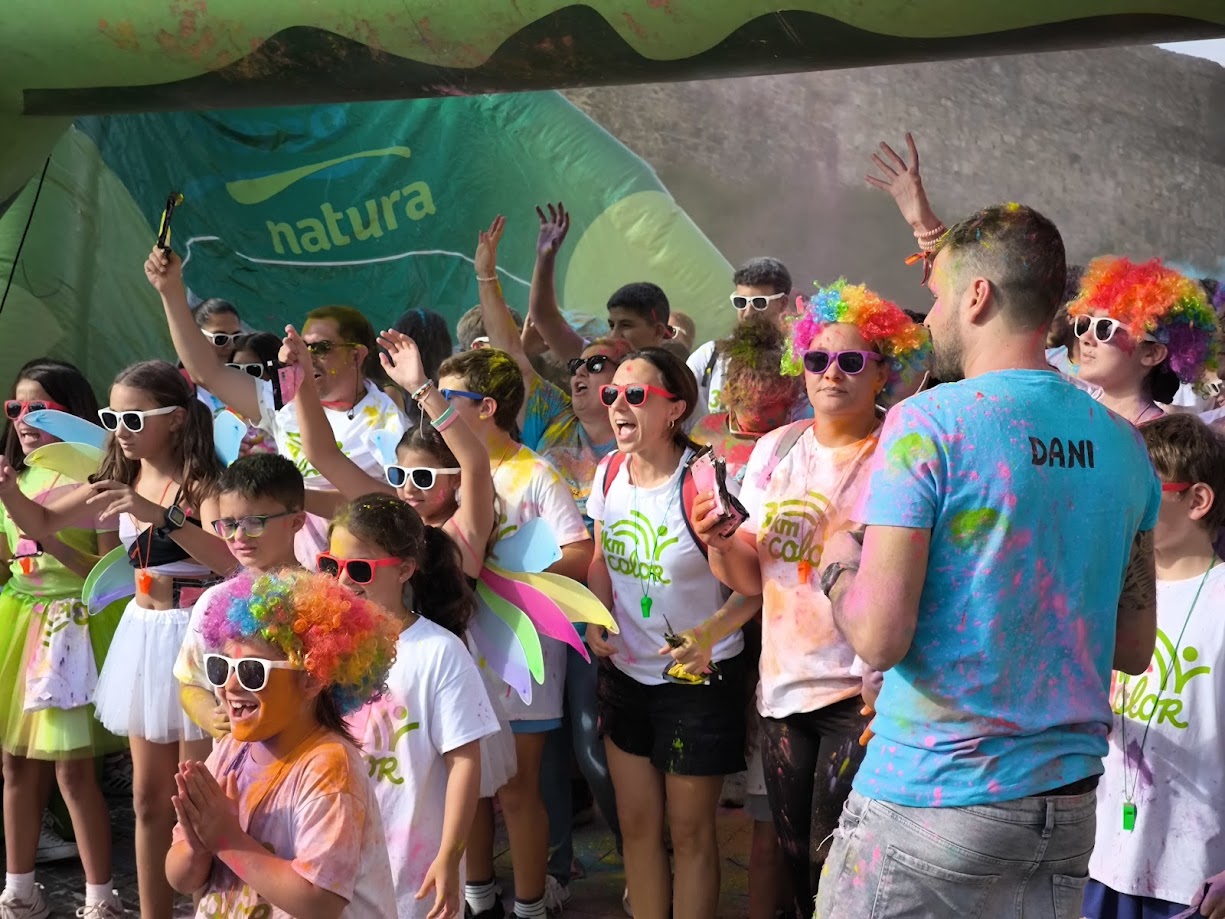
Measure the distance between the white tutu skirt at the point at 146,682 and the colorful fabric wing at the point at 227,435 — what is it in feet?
1.93

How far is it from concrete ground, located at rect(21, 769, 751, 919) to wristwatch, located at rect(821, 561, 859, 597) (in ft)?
8.42

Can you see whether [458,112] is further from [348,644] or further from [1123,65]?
[348,644]

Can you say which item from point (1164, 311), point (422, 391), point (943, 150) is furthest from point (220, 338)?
point (943, 150)

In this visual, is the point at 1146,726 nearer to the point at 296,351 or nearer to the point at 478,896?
the point at 478,896

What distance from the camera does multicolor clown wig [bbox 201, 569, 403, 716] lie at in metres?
2.67

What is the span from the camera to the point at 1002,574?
2.16 meters

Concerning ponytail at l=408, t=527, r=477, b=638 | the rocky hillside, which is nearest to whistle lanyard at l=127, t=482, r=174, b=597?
ponytail at l=408, t=527, r=477, b=638

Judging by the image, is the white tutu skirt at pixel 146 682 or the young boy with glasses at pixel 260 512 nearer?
the young boy with glasses at pixel 260 512

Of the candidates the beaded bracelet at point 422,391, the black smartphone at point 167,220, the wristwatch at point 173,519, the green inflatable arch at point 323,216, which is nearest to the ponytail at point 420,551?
the beaded bracelet at point 422,391

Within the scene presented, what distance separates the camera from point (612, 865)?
5047 millimetres

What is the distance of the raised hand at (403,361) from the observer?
425 cm

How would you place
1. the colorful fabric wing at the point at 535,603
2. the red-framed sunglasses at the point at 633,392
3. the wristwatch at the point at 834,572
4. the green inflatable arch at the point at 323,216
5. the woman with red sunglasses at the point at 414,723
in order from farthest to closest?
the green inflatable arch at the point at 323,216 < the red-framed sunglasses at the point at 633,392 < the colorful fabric wing at the point at 535,603 < the woman with red sunglasses at the point at 414,723 < the wristwatch at the point at 834,572

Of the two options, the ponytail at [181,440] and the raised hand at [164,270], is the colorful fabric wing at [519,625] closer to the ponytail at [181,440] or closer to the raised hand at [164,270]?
the ponytail at [181,440]

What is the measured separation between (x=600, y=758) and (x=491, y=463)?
109 cm
